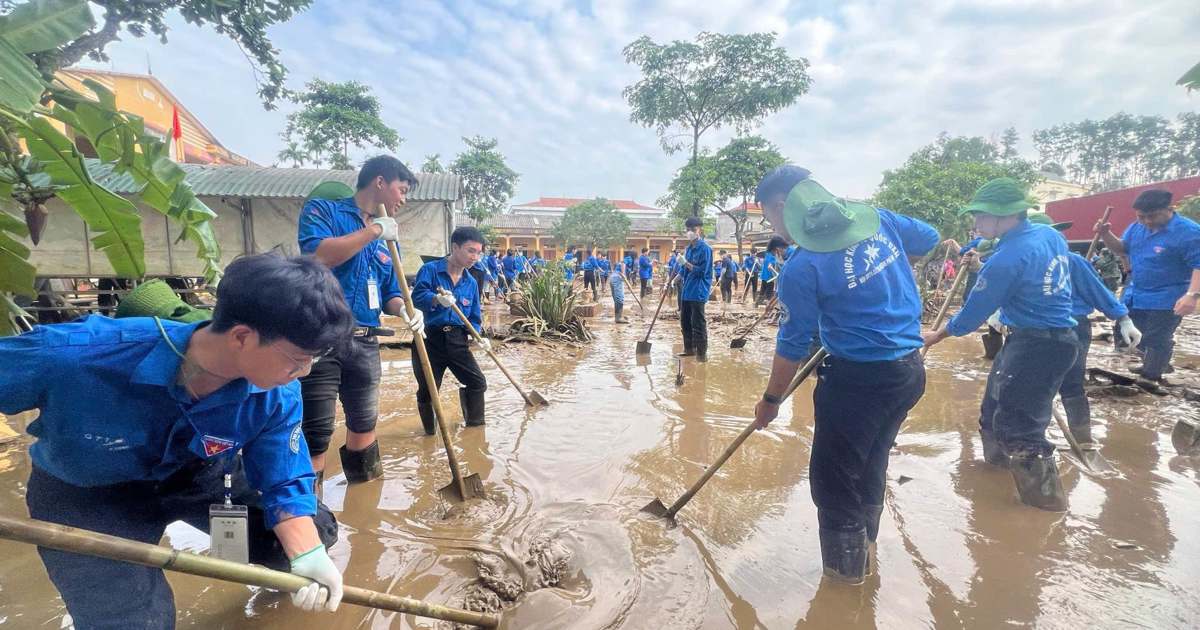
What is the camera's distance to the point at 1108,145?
47.8m

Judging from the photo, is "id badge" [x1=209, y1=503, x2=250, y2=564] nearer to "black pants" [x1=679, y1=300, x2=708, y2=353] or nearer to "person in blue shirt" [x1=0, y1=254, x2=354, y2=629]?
"person in blue shirt" [x1=0, y1=254, x2=354, y2=629]

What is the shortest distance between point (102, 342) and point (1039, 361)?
4081mm

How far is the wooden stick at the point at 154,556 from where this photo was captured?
1.00 m

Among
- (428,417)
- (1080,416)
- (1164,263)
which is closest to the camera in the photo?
(1080,416)

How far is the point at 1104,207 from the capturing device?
62.7ft

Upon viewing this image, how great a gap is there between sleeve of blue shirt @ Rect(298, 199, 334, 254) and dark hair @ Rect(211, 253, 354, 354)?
5.25 feet

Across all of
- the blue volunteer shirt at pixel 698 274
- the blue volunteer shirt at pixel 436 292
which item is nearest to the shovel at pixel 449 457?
the blue volunteer shirt at pixel 436 292

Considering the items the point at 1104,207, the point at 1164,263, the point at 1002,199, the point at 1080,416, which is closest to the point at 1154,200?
the point at 1164,263

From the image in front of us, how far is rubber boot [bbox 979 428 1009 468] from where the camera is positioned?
3486 mm

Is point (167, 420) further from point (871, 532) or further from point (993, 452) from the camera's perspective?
point (993, 452)

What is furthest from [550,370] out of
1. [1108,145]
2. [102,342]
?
[1108,145]

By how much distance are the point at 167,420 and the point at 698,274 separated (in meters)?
6.12

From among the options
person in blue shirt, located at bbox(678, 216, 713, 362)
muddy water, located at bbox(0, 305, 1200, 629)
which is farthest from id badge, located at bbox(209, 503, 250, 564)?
person in blue shirt, located at bbox(678, 216, 713, 362)

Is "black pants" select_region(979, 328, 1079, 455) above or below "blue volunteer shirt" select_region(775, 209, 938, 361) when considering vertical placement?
below
